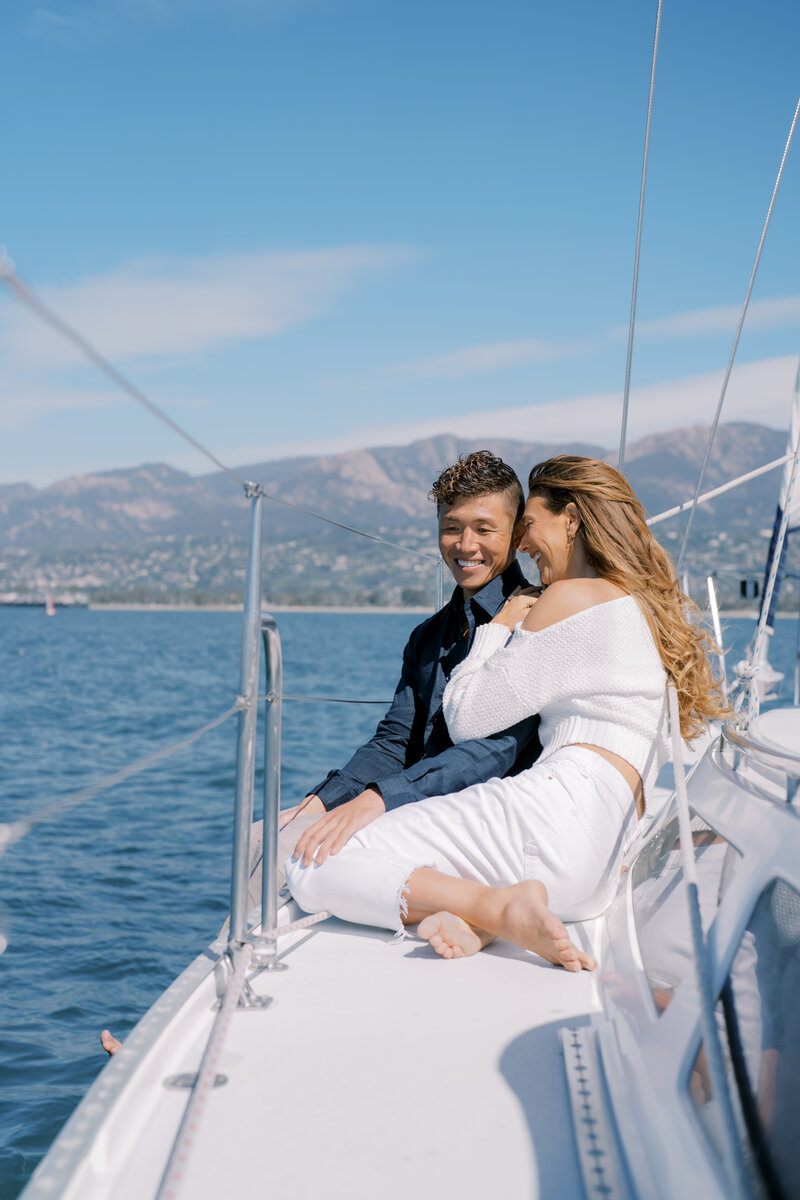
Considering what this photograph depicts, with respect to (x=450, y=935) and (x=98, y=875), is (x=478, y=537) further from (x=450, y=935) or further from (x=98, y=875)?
(x=98, y=875)

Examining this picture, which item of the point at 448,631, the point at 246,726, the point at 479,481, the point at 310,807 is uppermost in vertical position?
the point at 479,481

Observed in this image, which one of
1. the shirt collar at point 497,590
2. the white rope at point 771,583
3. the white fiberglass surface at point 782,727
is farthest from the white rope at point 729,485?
the white fiberglass surface at point 782,727

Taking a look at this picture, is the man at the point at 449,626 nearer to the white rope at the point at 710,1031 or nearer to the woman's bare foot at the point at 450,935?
the woman's bare foot at the point at 450,935

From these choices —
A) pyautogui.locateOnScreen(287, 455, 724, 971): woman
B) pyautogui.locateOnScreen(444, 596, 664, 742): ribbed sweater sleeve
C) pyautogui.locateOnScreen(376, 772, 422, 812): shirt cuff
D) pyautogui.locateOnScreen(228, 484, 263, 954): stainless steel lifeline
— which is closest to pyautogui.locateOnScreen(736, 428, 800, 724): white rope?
pyautogui.locateOnScreen(287, 455, 724, 971): woman

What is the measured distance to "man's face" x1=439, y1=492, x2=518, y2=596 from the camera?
8.62ft

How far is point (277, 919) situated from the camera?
208 cm

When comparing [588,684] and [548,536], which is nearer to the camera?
[588,684]

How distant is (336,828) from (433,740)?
0.52m

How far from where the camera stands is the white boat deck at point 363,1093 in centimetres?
122

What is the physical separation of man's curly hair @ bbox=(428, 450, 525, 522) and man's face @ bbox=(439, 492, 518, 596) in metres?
0.01

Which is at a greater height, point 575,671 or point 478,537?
point 478,537

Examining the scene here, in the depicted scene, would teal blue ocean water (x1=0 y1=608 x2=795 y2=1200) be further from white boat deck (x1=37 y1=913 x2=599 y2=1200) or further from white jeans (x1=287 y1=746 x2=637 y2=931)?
white jeans (x1=287 y1=746 x2=637 y2=931)

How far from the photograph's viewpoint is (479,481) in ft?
8.55

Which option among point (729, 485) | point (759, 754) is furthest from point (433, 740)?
point (729, 485)
